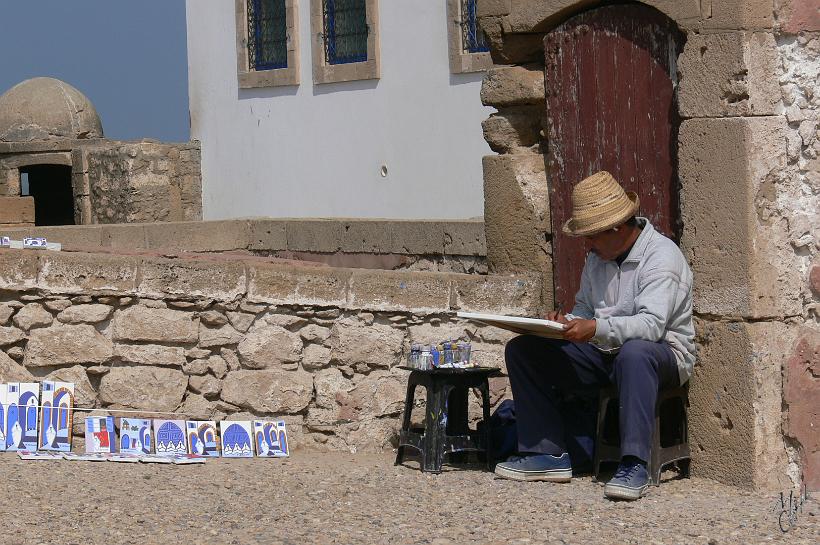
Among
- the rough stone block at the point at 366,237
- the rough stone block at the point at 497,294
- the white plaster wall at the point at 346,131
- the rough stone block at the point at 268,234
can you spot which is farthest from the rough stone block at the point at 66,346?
the white plaster wall at the point at 346,131

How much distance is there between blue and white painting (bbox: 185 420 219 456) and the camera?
695 cm

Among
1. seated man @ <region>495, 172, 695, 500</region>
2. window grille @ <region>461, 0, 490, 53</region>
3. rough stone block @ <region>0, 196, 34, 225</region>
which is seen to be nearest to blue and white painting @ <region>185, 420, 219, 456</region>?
seated man @ <region>495, 172, 695, 500</region>

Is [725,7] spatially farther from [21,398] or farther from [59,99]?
[59,99]

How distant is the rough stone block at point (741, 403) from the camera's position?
6090mm

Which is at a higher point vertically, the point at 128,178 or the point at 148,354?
the point at 128,178

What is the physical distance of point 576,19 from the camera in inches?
272

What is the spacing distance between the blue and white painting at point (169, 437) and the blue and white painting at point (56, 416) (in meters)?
0.46

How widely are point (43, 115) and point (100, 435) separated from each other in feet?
46.7

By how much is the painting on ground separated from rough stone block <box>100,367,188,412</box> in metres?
0.15

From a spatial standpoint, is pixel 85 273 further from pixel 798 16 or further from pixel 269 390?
pixel 798 16

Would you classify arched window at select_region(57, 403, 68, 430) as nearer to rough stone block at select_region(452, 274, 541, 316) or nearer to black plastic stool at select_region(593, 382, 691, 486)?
rough stone block at select_region(452, 274, 541, 316)

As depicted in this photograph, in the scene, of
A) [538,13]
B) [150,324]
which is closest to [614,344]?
[538,13]

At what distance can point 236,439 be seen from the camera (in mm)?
6984

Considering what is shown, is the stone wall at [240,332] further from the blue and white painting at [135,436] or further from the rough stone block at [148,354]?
the blue and white painting at [135,436]
